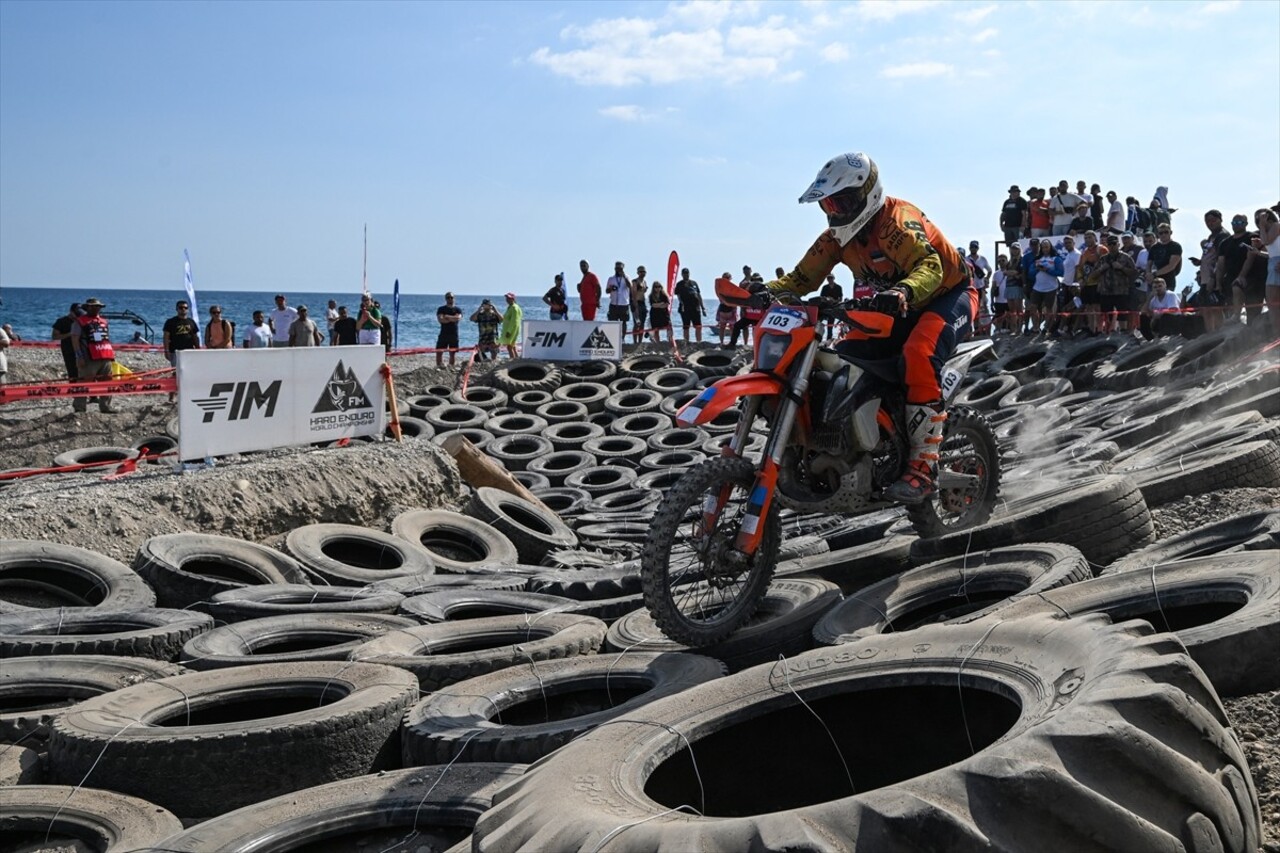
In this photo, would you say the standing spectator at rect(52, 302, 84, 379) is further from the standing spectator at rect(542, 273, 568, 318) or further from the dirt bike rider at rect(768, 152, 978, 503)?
the dirt bike rider at rect(768, 152, 978, 503)

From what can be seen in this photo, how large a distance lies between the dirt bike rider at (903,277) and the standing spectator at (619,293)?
21835mm

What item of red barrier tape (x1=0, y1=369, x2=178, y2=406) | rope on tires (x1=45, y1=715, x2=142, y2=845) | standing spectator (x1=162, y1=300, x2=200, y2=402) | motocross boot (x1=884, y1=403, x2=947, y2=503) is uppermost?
standing spectator (x1=162, y1=300, x2=200, y2=402)

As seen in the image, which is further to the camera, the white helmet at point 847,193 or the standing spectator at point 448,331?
the standing spectator at point 448,331

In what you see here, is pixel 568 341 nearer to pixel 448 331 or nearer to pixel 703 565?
pixel 448 331

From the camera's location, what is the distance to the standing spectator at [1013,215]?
1048 inches

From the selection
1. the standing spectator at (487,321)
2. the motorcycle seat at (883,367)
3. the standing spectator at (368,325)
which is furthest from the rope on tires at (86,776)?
the standing spectator at (487,321)

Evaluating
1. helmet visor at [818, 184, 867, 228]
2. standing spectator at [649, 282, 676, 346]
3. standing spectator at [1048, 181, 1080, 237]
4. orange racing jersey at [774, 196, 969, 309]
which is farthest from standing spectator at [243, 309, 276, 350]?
helmet visor at [818, 184, 867, 228]

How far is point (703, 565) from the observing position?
6.35 meters

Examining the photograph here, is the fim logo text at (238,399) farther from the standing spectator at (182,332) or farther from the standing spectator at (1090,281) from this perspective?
the standing spectator at (1090,281)

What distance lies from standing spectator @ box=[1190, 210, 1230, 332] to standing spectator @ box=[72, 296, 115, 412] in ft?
59.9

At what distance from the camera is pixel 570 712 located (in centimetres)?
625

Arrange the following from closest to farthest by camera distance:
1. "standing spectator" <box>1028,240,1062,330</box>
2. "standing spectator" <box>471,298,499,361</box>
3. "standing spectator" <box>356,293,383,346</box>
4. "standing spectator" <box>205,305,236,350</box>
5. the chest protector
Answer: the chest protector → "standing spectator" <box>205,305,236,350</box> → "standing spectator" <box>1028,240,1062,330</box> → "standing spectator" <box>356,293,383,346</box> → "standing spectator" <box>471,298,499,361</box>

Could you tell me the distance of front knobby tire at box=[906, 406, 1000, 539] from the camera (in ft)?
26.0

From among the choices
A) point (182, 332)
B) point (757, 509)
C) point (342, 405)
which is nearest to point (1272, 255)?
point (342, 405)
